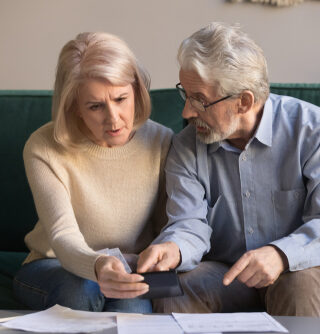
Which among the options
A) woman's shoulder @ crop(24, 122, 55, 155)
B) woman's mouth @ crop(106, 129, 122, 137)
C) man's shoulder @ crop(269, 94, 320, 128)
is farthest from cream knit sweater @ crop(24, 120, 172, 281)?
man's shoulder @ crop(269, 94, 320, 128)

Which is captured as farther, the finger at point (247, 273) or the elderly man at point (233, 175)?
the elderly man at point (233, 175)

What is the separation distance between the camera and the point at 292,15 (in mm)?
2605

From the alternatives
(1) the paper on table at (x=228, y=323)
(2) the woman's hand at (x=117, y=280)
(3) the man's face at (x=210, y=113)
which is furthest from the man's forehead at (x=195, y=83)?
(1) the paper on table at (x=228, y=323)

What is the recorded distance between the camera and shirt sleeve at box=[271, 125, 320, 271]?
60.6 inches

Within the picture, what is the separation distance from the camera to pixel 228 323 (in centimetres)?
118

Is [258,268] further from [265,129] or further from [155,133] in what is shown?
[155,133]

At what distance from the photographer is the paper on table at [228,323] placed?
1.15 metres

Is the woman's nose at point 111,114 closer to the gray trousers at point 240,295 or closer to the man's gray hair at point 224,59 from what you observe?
the man's gray hair at point 224,59

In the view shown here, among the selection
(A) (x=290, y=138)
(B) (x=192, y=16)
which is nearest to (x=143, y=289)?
(A) (x=290, y=138)

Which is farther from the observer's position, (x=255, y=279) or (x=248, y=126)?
(x=248, y=126)

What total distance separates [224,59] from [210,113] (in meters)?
0.15

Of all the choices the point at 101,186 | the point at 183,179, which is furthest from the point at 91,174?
the point at 183,179

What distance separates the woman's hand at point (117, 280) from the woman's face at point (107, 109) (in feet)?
1.32

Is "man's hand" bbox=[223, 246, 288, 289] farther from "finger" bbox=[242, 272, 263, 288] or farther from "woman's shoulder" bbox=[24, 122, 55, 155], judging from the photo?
"woman's shoulder" bbox=[24, 122, 55, 155]
